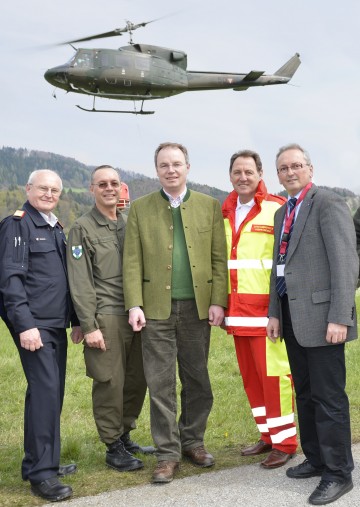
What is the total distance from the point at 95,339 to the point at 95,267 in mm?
530

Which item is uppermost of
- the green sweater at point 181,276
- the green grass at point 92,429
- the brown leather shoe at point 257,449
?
the green sweater at point 181,276

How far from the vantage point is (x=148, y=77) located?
Answer: 28.1m

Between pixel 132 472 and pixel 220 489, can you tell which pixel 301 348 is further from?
pixel 132 472

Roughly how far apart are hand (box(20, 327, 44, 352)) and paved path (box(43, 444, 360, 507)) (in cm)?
98

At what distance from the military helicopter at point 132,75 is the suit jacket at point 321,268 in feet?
72.6

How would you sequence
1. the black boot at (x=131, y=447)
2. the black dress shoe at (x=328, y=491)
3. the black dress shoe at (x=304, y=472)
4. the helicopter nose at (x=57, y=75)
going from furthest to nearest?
the helicopter nose at (x=57, y=75), the black boot at (x=131, y=447), the black dress shoe at (x=304, y=472), the black dress shoe at (x=328, y=491)

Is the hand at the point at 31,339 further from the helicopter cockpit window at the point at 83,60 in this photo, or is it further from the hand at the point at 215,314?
the helicopter cockpit window at the point at 83,60

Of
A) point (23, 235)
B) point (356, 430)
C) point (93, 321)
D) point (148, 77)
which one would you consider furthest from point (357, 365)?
point (148, 77)

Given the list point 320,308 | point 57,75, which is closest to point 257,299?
point 320,308

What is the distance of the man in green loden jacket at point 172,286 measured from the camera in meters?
4.14

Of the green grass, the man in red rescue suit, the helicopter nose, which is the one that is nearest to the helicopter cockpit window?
the helicopter nose

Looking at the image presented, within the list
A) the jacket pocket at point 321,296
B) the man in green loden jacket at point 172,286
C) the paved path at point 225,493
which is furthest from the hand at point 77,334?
the jacket pocket at point 321,296

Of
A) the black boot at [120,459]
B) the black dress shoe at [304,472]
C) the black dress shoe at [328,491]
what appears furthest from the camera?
the black boot at [120,459]

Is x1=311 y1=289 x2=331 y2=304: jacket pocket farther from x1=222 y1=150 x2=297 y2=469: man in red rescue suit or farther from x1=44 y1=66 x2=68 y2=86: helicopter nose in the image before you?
x1=44 y1=66 x2=68 y2=86: helicopter nose
